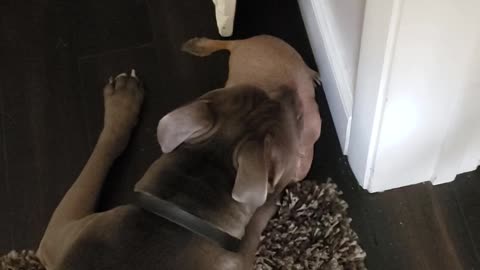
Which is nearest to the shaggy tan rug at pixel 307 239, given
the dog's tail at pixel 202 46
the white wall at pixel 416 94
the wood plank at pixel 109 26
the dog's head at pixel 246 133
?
the white wall at pixel 416 94

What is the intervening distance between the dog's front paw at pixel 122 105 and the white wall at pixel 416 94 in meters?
0.55

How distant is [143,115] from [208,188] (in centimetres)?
63

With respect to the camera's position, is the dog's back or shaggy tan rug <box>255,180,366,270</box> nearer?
the dog's back

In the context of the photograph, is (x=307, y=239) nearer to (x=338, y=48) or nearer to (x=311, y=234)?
(x=311, y=234)

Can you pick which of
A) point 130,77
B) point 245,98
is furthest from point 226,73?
point 245,98

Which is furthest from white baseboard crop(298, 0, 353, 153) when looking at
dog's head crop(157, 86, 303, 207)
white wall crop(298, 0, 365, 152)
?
dog's head crop(157, 86, 303, 207)

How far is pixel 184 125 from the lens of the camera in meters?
1.25

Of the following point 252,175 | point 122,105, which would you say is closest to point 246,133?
→ point 252,175

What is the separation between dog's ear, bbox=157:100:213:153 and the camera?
1.23 m

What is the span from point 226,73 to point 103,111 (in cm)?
34

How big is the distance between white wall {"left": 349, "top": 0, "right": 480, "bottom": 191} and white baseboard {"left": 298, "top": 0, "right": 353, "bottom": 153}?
0.20ft

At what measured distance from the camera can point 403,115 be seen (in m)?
1.36

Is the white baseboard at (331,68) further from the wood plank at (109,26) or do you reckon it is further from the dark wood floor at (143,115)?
the wood plank at (109,26)

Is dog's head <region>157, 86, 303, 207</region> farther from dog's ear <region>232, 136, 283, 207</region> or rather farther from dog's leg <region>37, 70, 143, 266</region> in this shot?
dog's leg <region>37, 70, 143, 266</region>
